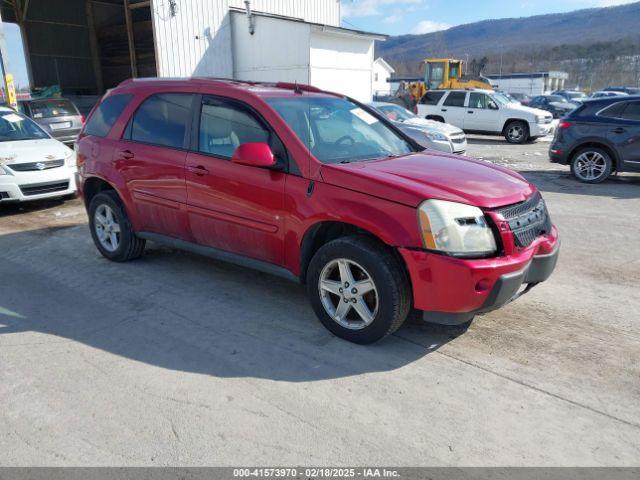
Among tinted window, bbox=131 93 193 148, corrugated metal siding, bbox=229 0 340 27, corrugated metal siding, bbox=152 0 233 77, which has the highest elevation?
corrugated metal siding, bbox=229 0 340 27

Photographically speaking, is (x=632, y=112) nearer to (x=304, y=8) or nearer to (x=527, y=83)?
(x=304, y=8)

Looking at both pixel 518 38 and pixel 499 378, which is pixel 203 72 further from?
pixel 518 38

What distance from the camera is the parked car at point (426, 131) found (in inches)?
489

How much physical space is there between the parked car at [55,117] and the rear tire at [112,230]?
9.32 meters

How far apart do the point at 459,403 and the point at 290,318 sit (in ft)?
5.12

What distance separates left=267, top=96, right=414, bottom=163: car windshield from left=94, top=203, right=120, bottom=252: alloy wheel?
2.32 metres

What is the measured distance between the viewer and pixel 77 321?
4129mm

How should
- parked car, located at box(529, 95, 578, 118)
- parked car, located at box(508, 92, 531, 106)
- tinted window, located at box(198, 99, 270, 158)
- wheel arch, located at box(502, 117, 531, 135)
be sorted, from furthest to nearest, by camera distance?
parked car, located at box(508, 92, 531, 106) → parked car, located at box(529, 95, 578, 118) → wheel arch, located at box(502, 117, 531, 135) → tinted window, located at box(198, 99, 270, 158)

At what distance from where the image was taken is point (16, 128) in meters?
8.80

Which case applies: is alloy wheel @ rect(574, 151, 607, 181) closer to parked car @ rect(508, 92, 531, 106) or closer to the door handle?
the door handle

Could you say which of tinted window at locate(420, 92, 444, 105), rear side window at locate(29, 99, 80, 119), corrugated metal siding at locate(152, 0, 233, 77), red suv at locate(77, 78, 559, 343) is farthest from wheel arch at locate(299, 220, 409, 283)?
corrugated metal siding at locate(152, 0, 233, 77)

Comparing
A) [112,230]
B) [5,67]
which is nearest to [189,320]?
[112,230]

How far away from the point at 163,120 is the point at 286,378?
2.79 metres

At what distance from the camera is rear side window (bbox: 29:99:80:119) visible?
1379 cm
